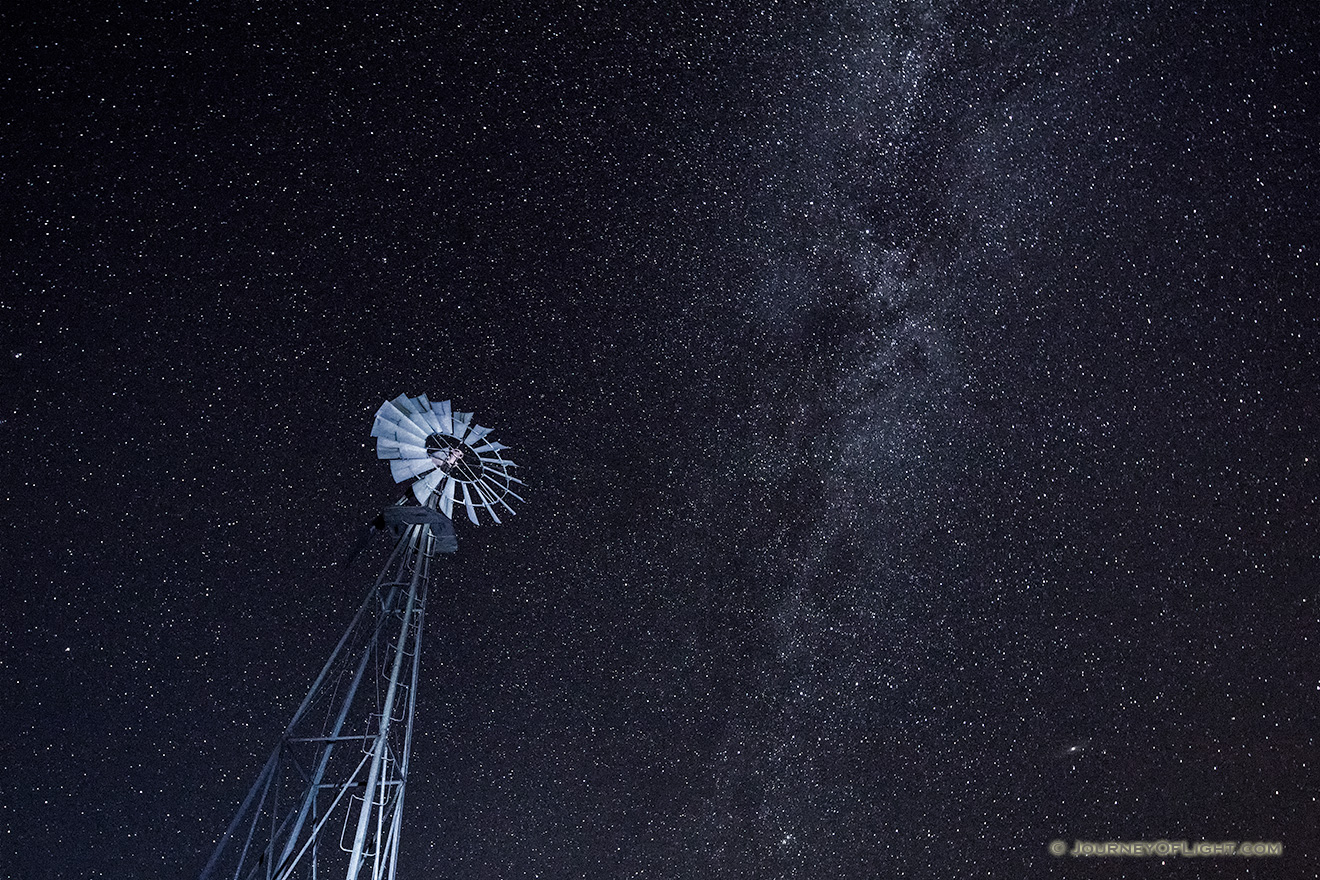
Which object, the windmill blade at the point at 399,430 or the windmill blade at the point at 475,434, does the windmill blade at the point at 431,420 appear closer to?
the windmill blade at the point at 399,430

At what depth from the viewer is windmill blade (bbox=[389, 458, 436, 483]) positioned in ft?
27.6

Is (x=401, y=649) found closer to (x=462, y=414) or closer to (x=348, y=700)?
(x=348, y=700)

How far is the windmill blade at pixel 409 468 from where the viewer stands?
8398 millimetres

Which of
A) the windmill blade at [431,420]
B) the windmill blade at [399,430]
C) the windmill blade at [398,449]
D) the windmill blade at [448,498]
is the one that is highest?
the windmill blade at [431,420]

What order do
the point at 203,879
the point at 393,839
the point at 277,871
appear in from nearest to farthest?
1. the point at 203,879
2. the point at 277,871
3. the point at 393,839

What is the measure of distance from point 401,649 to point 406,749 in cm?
70

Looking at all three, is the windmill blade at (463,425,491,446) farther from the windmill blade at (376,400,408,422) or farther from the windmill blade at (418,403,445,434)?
the windmill blade at (376,400,408,422)

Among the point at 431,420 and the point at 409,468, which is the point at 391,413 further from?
the point at 409,468

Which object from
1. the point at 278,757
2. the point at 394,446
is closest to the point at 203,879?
the point at 278,757

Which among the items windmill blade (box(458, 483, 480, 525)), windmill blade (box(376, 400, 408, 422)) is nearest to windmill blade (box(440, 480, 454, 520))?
windmill blade (box(458, 483, 480, 525))

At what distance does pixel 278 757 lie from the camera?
731 centimetres

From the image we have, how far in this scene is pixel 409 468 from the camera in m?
8.44

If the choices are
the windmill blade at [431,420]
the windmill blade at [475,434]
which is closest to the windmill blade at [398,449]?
the windmill blade at [431,420]

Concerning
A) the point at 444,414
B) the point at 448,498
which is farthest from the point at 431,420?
the point at 448,498
